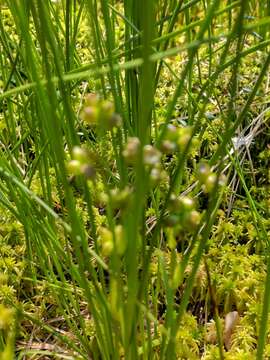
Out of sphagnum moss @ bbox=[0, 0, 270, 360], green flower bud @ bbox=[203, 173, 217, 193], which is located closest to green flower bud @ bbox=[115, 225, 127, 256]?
sphagnum moss @ bbox=[0, 0, 270, 360]

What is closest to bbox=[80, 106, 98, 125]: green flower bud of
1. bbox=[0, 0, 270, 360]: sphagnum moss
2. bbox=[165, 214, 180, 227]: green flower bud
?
bbox=[0, 0, 270, 360]: sphagnum moss

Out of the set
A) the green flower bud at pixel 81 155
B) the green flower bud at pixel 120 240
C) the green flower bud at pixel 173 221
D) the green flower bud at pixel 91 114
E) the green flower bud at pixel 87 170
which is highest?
the green flower bud at pixel 91 114

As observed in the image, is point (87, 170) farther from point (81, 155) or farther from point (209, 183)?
point (209, 183)

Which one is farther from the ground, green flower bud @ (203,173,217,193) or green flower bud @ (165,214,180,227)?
green flower bud @ (203,173,217,193)

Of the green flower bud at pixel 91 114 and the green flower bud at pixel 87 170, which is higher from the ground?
the green flower bud at pixel 91 114

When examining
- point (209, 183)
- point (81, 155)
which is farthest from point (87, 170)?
point (209, 183)

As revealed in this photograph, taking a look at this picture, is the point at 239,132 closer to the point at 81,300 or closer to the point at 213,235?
the point at 213,235

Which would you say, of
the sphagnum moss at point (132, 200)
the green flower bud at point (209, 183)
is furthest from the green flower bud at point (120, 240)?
the green flower bud at point (209, 183)

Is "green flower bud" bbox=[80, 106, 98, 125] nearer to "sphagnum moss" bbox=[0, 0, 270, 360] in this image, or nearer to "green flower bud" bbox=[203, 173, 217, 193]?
"sphagnum moss" bbox=[0, 0, 270, 360]

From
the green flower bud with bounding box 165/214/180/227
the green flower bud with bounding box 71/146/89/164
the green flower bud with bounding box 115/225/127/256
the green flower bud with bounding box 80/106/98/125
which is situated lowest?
the green flower bud with bounding box 115/225/127/256

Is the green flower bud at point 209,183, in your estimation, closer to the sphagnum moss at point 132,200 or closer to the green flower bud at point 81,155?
the sphagnum moss at point 132,200

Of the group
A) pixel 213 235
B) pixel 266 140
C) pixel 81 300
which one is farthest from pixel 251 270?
pixel 266 140
